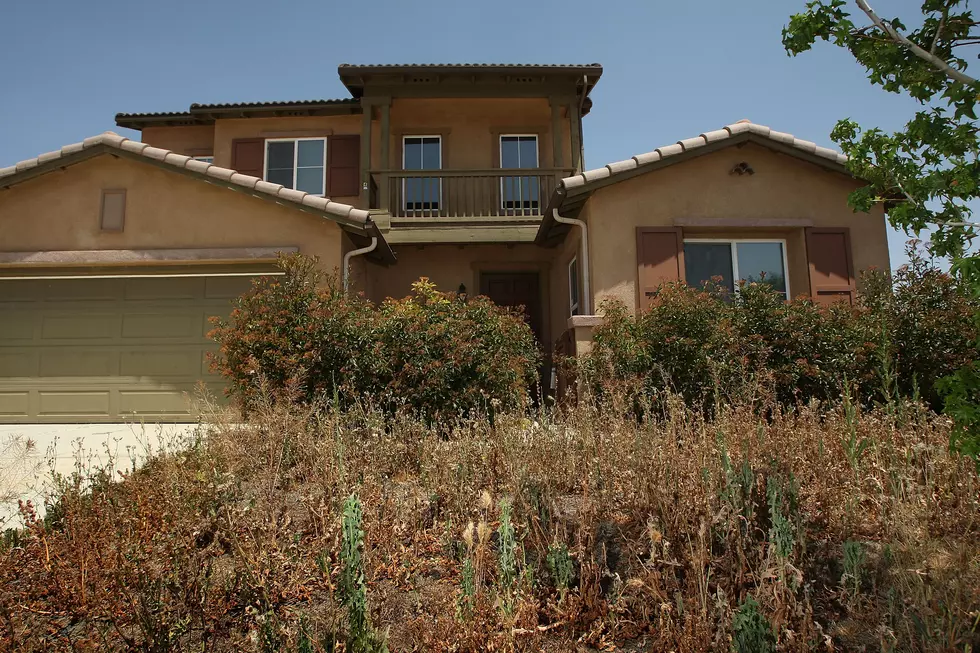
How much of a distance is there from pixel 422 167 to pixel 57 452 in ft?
30.7

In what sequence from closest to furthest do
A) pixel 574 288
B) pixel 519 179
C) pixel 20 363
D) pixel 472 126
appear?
pixel 20 363 < pixel 574 288 < pixel 519 179 < pixel 472 126

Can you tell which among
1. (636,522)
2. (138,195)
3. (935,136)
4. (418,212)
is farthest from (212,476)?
(418,212)

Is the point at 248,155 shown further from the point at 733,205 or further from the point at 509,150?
the point at 733,205

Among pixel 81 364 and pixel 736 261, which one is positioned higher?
pixel 736 261

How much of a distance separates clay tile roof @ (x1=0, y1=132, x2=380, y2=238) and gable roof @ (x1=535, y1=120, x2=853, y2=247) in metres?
3.17

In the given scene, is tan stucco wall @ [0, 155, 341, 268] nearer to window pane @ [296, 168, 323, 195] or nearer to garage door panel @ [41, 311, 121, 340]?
garage door panel @ [41, 311, 121, 340]

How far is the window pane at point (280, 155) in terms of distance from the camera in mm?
13945

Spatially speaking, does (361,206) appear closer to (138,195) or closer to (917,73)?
(138,195)

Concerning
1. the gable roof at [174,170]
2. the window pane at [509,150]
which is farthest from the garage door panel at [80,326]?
the window pane at [509,150]

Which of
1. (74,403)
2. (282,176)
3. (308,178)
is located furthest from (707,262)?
(74,403)

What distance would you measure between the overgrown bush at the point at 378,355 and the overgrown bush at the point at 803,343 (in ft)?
4.19

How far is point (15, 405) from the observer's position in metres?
9.59

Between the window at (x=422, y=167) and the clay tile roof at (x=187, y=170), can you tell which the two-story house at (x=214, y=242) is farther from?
the window at (x=422, y=167)

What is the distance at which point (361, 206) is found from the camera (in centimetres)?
1234
